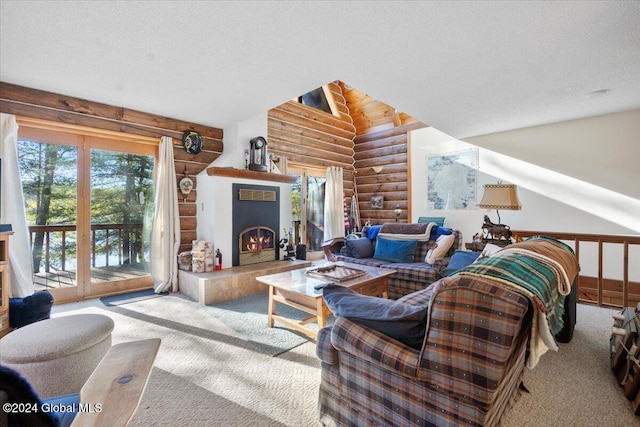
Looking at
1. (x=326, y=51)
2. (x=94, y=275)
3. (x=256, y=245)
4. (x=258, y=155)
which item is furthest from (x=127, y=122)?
(x=326, y=51)

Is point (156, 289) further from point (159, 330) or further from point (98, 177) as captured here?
point (98, 177)

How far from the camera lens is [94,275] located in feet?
12.3

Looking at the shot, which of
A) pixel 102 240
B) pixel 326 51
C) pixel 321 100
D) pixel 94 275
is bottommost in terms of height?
pixel 94 275

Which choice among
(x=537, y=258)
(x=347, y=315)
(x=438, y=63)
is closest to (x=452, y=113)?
(x=438, y=63)

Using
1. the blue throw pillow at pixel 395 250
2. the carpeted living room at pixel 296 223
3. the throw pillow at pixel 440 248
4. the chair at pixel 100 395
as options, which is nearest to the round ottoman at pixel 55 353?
Result: the carpeted living room at pixel 296 223

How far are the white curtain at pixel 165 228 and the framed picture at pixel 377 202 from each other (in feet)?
14.4

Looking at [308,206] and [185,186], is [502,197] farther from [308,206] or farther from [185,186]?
[185,186]

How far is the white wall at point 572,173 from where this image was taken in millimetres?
3963

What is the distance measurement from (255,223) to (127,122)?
218cm

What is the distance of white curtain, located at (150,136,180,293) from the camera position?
403cm

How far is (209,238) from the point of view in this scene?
4184mm

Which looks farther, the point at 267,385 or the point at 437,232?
the point at 437,232

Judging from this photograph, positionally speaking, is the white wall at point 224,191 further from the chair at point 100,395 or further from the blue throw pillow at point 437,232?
the chair at point 100,395

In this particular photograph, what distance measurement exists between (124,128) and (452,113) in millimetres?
4388
